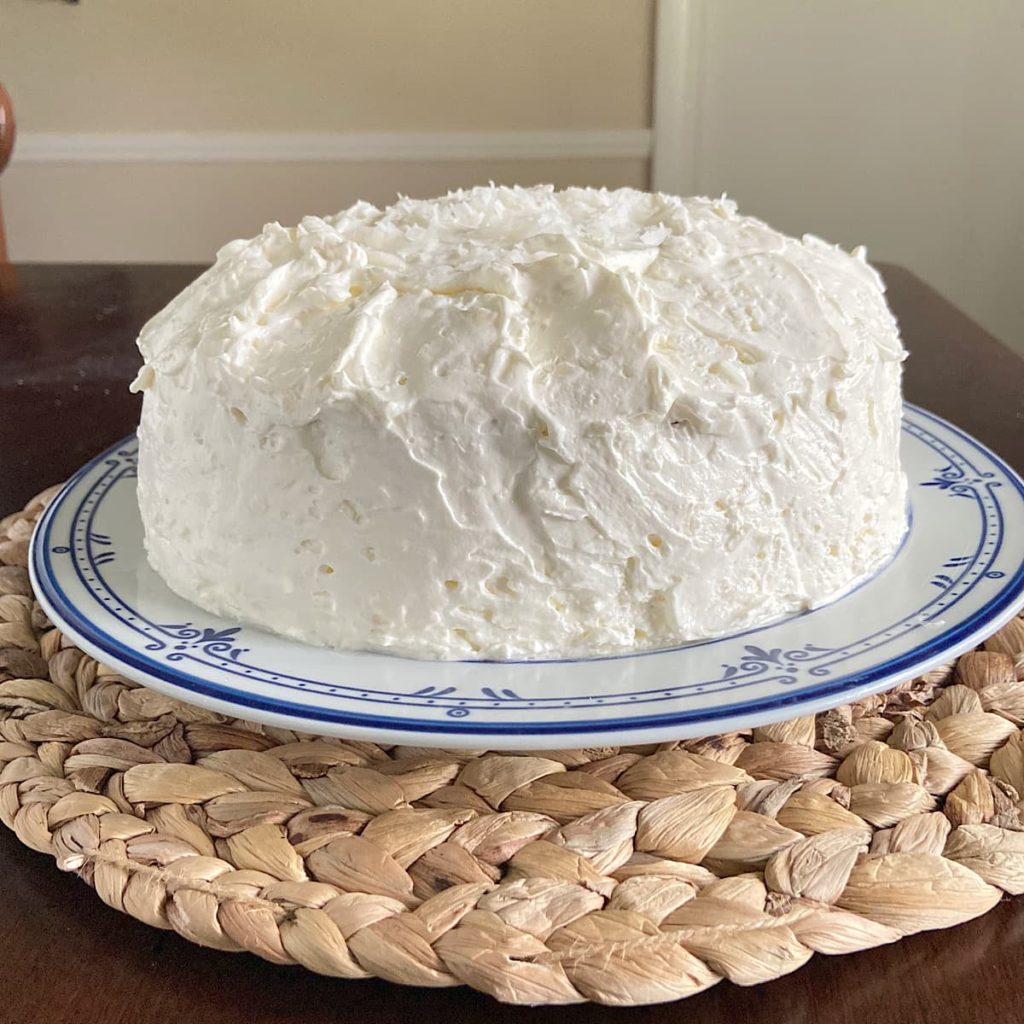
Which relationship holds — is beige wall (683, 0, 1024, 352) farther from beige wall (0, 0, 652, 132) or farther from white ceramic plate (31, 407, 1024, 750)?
white ceramic plate (31, 407, 1024, 750)

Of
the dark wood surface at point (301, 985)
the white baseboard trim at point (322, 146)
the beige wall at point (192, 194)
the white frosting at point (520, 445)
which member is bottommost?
the beige wall at point (192, 194)

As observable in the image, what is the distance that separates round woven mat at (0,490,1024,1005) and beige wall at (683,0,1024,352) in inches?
92.4

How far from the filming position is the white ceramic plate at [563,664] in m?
0.72

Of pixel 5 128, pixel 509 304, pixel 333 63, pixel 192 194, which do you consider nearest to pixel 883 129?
pixel 333 63

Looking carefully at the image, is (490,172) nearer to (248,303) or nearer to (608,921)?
(248,303)

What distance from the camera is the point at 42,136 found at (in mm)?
3232

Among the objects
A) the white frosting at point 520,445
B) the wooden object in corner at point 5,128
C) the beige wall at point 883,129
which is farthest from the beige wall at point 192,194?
the white frosting at point 520,445

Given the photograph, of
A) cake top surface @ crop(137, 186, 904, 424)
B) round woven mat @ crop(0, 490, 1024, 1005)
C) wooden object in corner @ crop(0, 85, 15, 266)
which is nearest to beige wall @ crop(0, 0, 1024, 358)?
wooden object in corner @ crop(0, 85, 15, 266)

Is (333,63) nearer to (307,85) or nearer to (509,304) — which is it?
(307,85)

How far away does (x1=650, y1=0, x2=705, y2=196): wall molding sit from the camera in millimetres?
2889

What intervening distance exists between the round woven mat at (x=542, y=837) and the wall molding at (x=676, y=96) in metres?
2.40

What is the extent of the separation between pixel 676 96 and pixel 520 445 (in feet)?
8.06

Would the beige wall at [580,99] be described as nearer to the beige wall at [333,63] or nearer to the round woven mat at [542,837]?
the beige wall at [333,63]

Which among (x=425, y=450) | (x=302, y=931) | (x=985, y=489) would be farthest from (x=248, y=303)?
(x=985, y=489)
